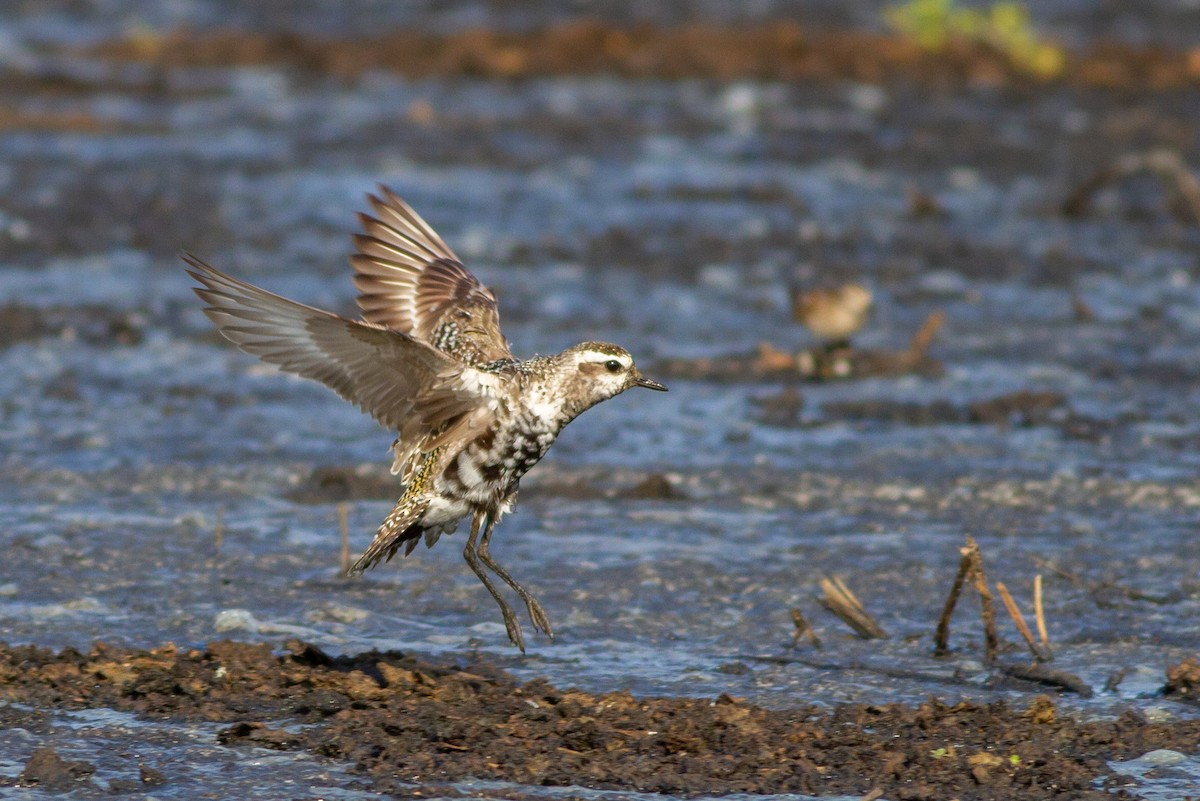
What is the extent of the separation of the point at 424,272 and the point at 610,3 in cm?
1757

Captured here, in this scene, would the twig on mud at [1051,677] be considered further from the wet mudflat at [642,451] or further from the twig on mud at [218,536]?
the twig on mud at [218,536]

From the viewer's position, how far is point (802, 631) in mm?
6395

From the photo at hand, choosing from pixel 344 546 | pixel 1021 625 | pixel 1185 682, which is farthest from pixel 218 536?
pixel 1185 682

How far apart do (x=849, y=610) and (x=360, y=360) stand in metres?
1.92

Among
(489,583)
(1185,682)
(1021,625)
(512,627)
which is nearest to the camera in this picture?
(1185,682)

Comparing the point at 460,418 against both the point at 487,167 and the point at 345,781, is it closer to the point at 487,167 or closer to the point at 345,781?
the point at 345,781

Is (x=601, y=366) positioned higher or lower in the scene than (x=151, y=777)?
higher

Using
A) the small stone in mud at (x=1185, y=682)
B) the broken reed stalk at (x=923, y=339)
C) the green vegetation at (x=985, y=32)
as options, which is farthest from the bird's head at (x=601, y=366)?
the green vegetation at (x=985, y=32)

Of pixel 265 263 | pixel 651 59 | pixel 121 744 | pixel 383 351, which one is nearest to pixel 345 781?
pixel 121 744

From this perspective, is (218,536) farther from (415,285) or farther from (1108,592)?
(1108,592)

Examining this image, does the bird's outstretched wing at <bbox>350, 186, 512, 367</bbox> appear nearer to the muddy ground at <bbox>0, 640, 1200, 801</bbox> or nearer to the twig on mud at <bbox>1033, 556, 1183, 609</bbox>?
the muddy ground at <bbox>0, 640, 1200, 801</bbox>

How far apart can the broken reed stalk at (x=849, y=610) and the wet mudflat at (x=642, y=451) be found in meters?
0.08

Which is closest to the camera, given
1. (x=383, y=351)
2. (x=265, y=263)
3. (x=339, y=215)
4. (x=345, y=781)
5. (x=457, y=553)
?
(x=345, y=781)

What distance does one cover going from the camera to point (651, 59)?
66.9 feet
